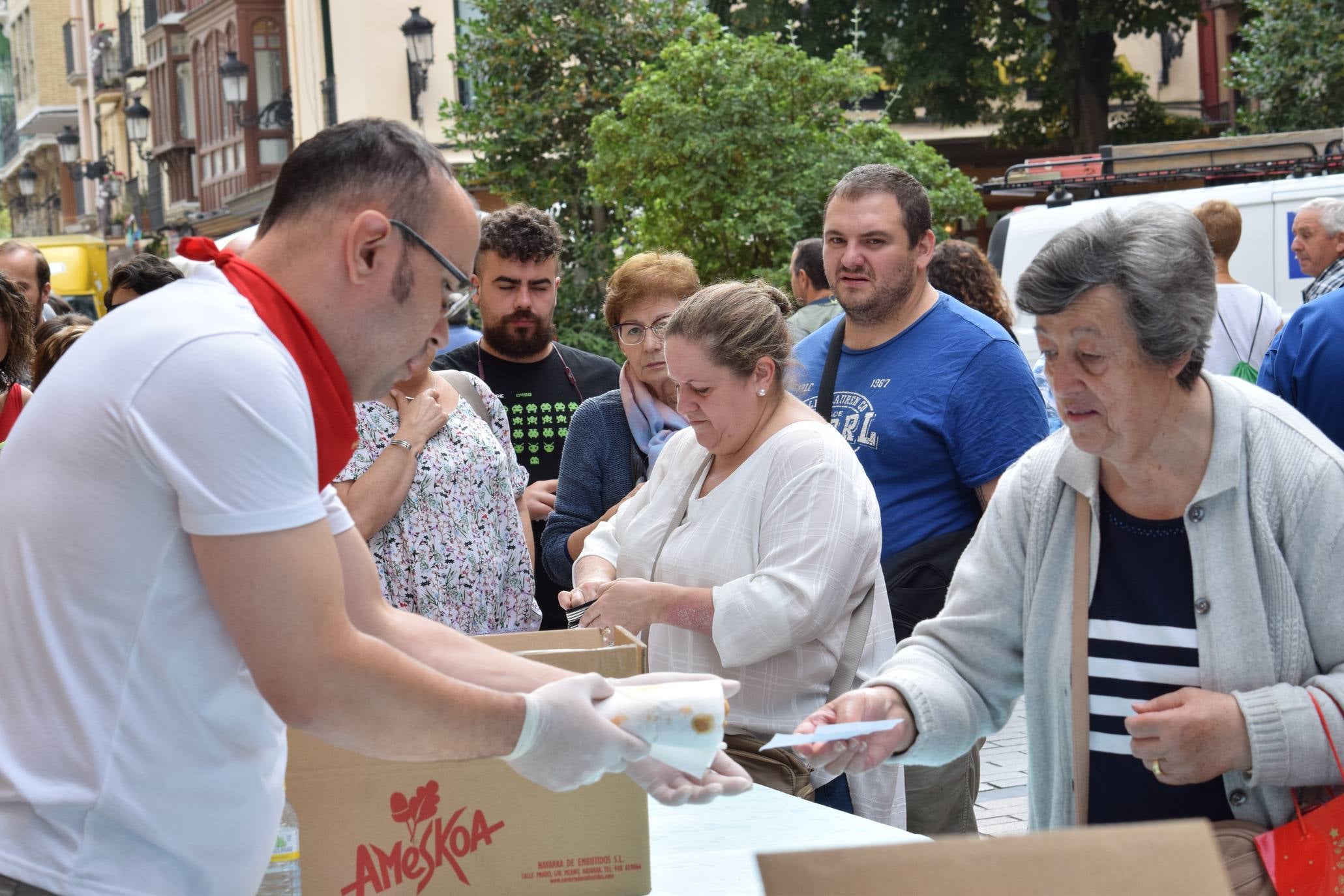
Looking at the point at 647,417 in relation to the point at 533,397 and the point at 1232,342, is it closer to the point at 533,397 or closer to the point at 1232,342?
the point at 533,397

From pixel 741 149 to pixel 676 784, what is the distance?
8785 millimetres

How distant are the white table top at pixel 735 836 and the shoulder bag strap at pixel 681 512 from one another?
0.58 meters

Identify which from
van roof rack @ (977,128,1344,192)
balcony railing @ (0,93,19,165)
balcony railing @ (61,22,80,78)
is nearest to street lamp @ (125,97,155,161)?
balcony railing @ (61,22,80,78)

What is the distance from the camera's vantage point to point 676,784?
222 centimetres

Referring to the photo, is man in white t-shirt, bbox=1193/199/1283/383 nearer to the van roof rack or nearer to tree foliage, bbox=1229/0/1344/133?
the van roof rack

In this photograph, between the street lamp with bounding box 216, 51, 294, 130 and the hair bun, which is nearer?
the hair bun

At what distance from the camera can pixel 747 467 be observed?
130 inches

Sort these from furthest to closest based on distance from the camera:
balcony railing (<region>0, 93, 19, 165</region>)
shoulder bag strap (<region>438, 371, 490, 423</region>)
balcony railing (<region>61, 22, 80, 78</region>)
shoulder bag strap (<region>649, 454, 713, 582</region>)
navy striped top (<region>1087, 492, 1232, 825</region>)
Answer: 1. balcony railing (<region>0, 93, 19, 165</region>)
2. balcony railing (<region>61, 22, 80, 78</region>)
3. shoulder bag strap (<region>438, 371, 490, 423</region>)
4. shoulder bag strap (<region>649, 454, 713, 582</region>)
5. navy striped top (<region>1087, 492, 1232, 825</region>)

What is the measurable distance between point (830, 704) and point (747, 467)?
0.93 metres

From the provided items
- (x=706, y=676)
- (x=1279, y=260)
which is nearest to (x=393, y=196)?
(x=706, y=676)

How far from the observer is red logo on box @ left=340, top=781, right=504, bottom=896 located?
241 cm

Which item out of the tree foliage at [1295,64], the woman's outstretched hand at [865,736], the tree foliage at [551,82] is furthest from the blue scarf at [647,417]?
the tree foliage at [1295,64]

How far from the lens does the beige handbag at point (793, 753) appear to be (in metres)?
3.12

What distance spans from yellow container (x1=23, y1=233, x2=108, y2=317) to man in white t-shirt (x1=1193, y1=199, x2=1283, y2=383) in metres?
19.3
